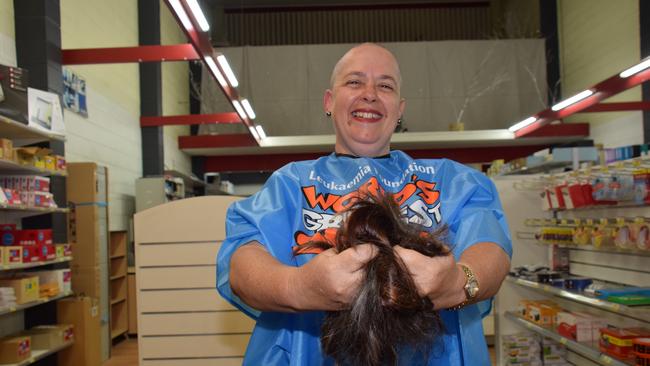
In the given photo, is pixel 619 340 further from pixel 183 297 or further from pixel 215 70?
pixel 215 70

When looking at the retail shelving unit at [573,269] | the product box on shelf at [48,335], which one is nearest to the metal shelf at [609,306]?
the retail shelving unit at [573,269]

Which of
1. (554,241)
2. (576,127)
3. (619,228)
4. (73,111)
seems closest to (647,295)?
(619,228)

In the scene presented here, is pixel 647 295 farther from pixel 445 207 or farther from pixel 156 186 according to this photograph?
pixel 156 186

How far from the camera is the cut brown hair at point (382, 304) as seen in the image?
2.97 feet

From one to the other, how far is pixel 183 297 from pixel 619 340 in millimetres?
2660

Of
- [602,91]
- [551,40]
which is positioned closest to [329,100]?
[602,91]

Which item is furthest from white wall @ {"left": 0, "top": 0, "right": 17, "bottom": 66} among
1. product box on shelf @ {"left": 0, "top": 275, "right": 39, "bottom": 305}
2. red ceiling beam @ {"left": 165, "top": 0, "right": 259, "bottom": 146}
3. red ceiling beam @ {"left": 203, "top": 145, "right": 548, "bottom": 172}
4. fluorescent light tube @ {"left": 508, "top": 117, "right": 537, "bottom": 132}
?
red ceiling beam @ {"left": 203, "top": 145, "right": 548, "bottom": 172}

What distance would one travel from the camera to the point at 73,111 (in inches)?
267

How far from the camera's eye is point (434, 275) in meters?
0.92

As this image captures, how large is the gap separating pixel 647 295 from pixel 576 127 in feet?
26.2

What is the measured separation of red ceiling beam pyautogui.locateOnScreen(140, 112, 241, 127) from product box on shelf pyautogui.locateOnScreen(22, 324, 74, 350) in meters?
4.55

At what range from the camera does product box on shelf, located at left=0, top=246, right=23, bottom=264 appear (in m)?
4.17

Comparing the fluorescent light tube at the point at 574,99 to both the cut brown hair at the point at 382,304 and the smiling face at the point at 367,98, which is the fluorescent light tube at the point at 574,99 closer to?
the smiling face at the point at 367,98

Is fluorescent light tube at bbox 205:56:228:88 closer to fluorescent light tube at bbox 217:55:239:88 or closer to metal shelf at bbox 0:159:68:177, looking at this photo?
fluorescent light tube at bbox 217:55:239:88
